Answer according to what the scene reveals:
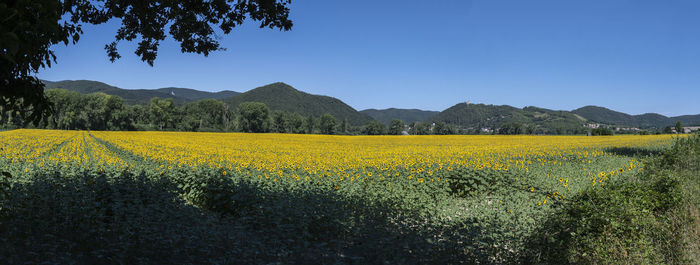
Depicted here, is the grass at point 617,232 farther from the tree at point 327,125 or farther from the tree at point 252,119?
the tree at point 327,125

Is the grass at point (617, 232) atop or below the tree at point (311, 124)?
below

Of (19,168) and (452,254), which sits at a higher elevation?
(19,168)

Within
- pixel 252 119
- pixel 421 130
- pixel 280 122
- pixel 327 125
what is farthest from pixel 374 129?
pixel 252 119

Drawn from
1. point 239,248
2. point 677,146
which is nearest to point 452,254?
point 239,248

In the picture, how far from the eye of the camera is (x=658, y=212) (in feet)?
21.2

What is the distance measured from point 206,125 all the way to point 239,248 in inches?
4001

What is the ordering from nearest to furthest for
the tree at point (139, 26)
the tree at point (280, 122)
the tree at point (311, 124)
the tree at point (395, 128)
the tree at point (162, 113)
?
the tree at point (139, 26)
the tree at point (162, 113)
the tree at point (395, 128)
the tree at point (280, 122)
the tree at point (311, 124)

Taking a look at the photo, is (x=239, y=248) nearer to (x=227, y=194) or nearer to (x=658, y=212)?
(x=227, y=194)

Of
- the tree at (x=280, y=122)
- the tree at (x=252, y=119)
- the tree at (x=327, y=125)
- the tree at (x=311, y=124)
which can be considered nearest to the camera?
the tree at (x=252, y=119)

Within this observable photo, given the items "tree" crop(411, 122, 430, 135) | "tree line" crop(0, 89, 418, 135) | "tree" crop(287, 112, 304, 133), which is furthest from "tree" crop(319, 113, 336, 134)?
"tree" crop(411, 122, 430, 135)

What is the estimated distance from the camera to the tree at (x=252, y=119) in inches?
3819

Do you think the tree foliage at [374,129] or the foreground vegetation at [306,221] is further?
the tree foliage at [374,129]

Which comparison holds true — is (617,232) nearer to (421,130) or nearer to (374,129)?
(421,130)

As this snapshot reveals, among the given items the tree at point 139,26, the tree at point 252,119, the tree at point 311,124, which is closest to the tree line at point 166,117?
the tree at point 252,119
